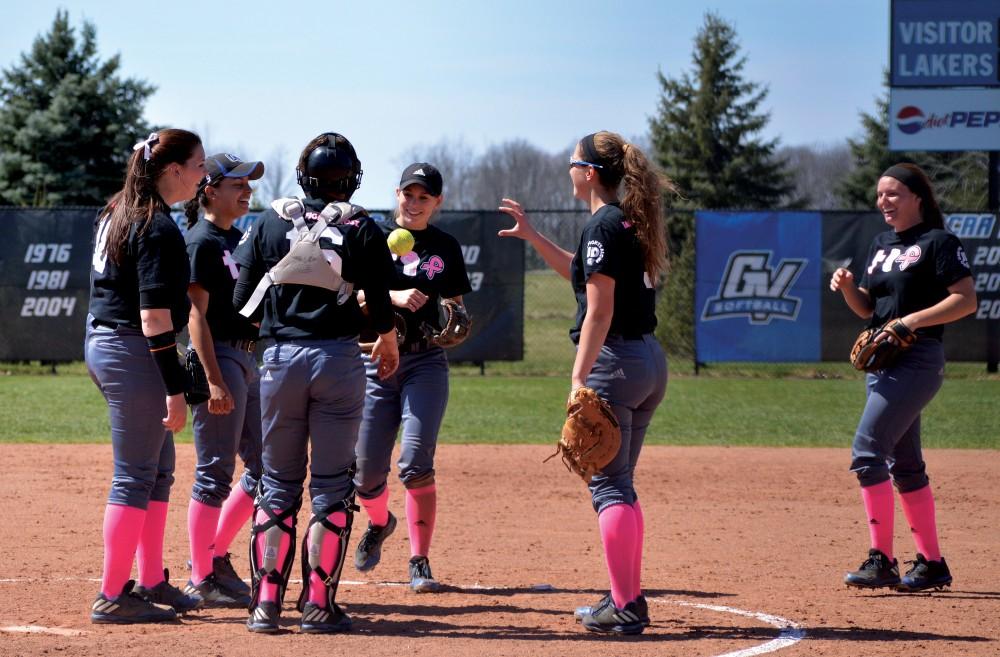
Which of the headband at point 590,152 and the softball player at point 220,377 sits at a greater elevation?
the headband at point 590,152

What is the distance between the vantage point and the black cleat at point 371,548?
602 centimetres

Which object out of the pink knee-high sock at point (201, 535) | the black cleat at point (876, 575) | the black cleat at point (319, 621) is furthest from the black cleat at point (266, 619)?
the black cleat at point (876, 575)

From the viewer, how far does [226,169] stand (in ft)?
17.7

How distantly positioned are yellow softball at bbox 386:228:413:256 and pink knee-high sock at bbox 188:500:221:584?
5.04ft

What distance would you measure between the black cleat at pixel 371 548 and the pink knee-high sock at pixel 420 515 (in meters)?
0.18

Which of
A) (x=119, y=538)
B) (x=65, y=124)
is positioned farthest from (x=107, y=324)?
(x=65, y=124)

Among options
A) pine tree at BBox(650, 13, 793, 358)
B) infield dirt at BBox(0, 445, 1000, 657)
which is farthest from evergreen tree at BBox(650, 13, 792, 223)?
infield dirt at BBox(0, 445, 1000, 657)

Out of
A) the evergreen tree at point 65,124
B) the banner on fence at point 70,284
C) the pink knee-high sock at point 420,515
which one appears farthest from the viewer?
the evergreen tree at point 65,124

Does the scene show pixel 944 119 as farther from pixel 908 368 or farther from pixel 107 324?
pixel 107 324

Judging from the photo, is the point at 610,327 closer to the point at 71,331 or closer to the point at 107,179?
the point at 71,331

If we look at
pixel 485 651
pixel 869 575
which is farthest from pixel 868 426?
pixel 485 651

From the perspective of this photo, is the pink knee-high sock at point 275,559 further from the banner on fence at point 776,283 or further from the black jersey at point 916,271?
the banner on fence at point 776,283

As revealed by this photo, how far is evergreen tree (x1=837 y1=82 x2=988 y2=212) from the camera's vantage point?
3406 cm

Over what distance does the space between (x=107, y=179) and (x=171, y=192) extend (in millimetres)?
23418
